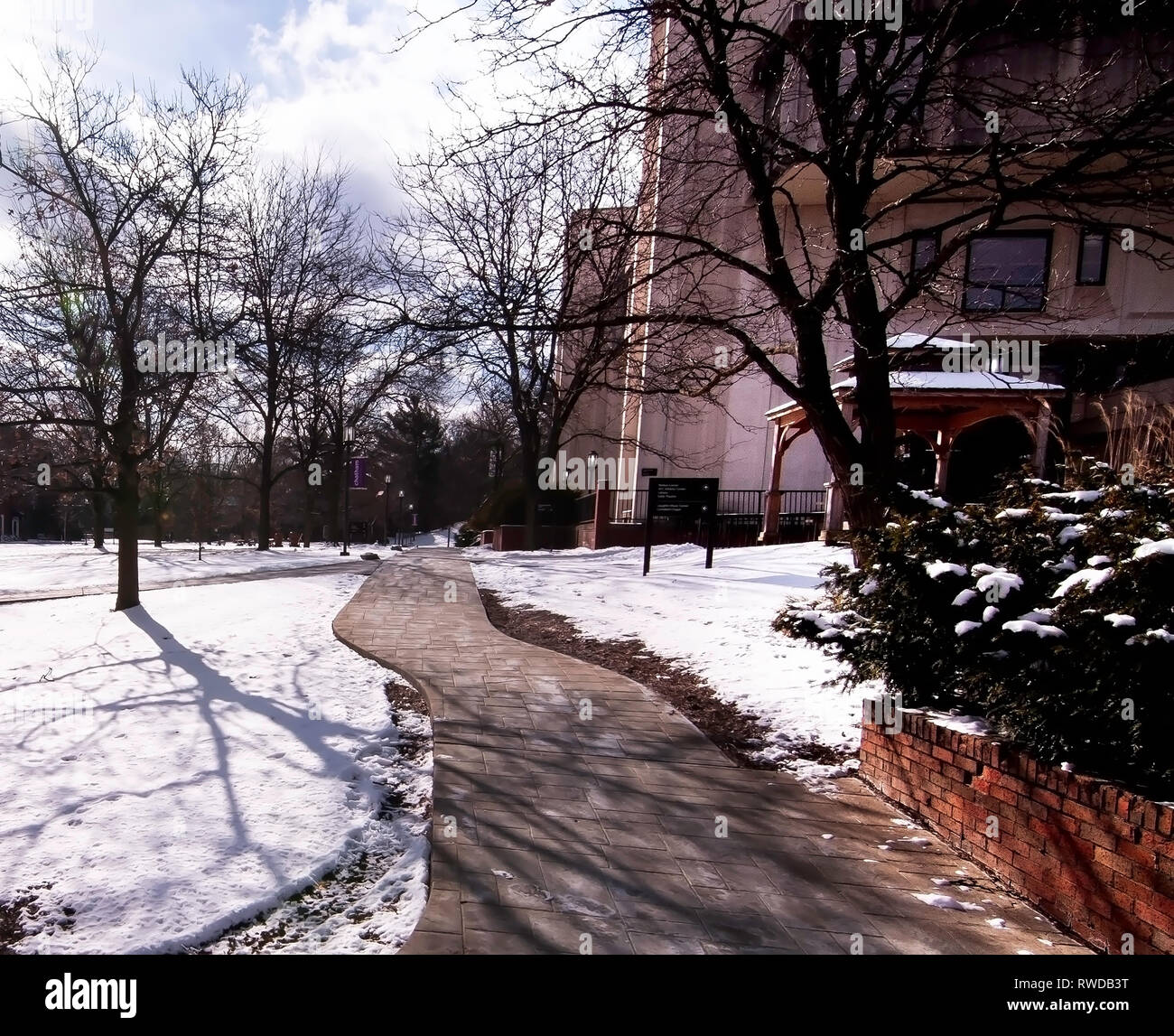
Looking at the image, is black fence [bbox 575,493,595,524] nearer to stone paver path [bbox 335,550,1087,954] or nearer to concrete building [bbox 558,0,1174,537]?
concrete building [bbox 558,0,1174,537]

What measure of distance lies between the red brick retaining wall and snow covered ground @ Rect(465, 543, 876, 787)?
94 centimetres

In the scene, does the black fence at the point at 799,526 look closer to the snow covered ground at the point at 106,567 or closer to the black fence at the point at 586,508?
the black fence at the point at 586,508

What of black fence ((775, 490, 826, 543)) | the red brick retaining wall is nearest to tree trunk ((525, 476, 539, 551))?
black fence ((775, 490, 826, 543))

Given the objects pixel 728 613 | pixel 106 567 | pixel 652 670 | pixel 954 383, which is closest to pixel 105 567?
pixel 106 567

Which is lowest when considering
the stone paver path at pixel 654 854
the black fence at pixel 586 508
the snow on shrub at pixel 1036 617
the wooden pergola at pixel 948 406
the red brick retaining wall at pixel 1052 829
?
the stone paver path at pixel 654 854

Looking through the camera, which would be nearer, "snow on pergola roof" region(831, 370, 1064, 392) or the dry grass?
the dry grass

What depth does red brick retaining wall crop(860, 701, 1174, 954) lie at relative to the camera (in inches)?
112

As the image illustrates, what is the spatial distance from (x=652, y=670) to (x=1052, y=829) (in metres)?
4.65

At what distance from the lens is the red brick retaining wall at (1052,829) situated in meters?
2.84

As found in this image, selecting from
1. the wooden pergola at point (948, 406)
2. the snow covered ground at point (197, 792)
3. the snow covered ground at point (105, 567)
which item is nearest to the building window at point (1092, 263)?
the wooden pergola at point (948, 406)

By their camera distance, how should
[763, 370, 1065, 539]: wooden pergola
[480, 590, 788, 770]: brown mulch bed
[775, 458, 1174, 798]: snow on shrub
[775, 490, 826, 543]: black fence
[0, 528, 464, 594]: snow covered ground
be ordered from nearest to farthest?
[775, 458, 1174, 798]: snow on shrub < [480, 590, 788, 770]: brown mulch bed < [763, 370, 1065, 539]: wooden pergola < [0, 528, 464, 594]: snow covered ground < [775, 490, 826, 543]: black fence

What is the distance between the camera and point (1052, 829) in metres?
3.34

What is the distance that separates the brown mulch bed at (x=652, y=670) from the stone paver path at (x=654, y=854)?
268 mm

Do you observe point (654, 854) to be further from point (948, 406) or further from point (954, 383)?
point (948, 406)
